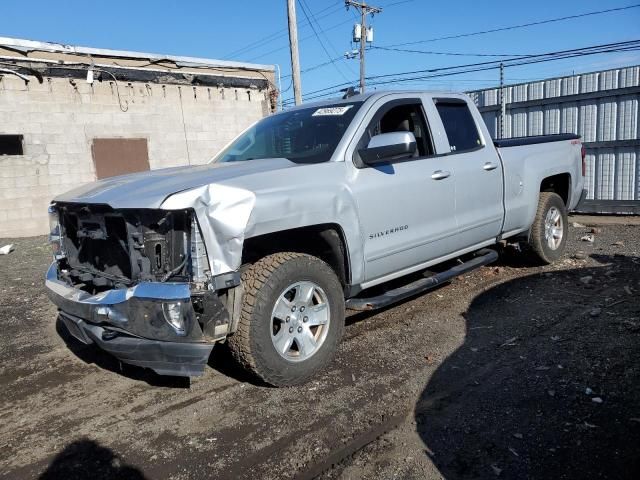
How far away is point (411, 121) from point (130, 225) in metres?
2.73

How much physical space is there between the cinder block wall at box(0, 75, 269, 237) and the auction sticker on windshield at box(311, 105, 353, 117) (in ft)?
30.6

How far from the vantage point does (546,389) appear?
3.30 m

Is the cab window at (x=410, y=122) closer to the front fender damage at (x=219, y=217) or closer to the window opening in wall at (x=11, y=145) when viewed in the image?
the front fender damage at (x=219, y=217)

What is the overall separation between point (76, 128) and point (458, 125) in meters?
9.95

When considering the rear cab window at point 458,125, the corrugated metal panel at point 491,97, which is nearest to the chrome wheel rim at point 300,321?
the rear cab window at point 458,125

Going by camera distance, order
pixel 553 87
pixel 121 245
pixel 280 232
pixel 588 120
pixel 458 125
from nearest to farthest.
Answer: pixel 121 245
pixel 280 232
pixel 458 125
pixel 588 120
pixel 553 87

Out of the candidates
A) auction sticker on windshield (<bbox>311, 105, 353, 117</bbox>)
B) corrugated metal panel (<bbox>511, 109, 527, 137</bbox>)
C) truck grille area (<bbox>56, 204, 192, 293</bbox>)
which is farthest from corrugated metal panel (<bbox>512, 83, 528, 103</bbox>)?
truck grille area (<bbox>56, 204, 192, 293</bbox>)

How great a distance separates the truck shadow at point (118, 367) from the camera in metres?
3.78

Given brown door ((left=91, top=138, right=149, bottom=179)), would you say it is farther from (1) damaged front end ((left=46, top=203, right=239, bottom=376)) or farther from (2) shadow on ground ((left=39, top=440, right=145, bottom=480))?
(2) shadow on ground ((left=39, top=440, right=145, bottom=480))

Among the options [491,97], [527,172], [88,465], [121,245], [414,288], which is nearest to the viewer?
[88,465]

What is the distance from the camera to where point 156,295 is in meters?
2.89

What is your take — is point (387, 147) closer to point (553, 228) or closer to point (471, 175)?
point (471, 175)

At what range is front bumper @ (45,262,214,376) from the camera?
2.91 meters

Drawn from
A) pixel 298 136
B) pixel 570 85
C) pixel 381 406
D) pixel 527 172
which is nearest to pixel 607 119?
pixel 570 85
